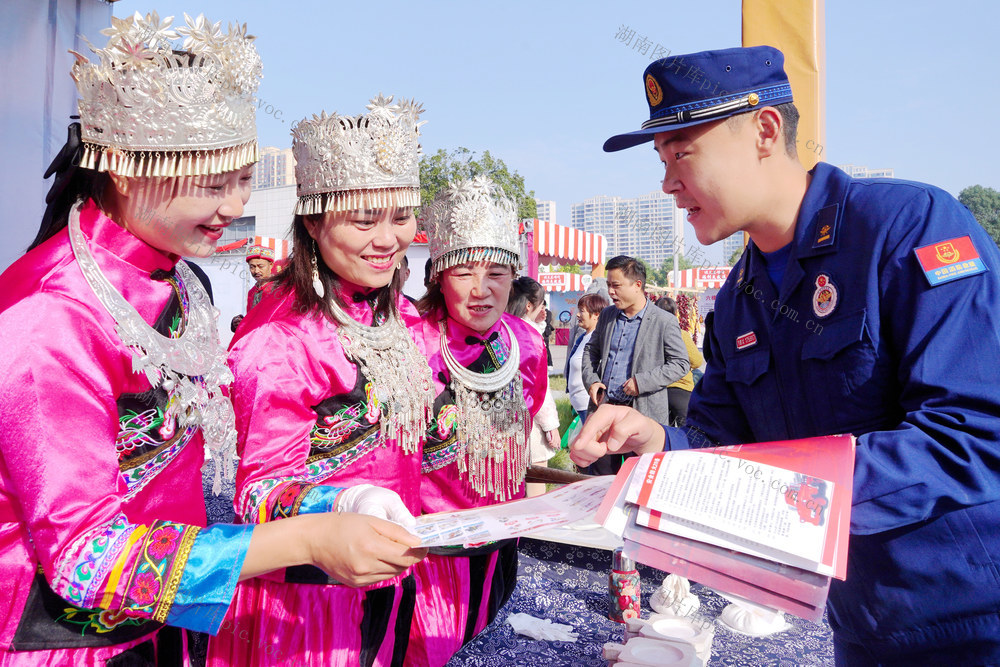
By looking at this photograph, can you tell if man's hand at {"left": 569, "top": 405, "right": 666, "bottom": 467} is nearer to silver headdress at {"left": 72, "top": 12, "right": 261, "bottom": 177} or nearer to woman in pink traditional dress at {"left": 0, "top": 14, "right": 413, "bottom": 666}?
woman in pink traditional dress at {"left": 0, "top": 14, "right": 413, "bottom": 666}

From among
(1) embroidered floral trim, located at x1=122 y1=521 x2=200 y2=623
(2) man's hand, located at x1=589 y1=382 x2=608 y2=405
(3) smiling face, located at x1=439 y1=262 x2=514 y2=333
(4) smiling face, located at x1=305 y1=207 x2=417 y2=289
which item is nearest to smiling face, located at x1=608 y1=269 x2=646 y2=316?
(2) man's hand, located at x1=589 y1=382 x2=608 y2=405

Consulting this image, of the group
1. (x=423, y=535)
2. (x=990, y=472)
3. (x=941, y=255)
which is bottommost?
(x=423, y=535)

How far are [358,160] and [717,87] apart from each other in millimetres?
942

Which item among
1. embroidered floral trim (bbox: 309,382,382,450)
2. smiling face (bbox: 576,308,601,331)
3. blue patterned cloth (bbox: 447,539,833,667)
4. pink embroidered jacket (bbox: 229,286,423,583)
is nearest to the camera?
pink embroidered jacket (bbox: 229,286,423,583)

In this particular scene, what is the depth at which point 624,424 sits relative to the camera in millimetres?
1561

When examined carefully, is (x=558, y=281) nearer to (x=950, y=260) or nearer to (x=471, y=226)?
(x=471, y=226)

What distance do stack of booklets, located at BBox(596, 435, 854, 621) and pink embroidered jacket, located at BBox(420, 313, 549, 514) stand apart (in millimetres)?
1037

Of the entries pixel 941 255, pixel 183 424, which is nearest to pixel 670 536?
pixel 941 255

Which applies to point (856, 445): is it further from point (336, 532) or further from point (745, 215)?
point (336, 532)

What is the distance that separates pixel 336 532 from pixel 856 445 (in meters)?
0.96

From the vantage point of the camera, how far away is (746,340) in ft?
5.51

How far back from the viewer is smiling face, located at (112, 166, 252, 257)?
1298mm

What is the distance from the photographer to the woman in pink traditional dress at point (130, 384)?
1105 mm

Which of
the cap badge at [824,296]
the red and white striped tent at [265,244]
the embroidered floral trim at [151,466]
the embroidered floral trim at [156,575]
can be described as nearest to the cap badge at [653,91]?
the cap badge at [824,296]
